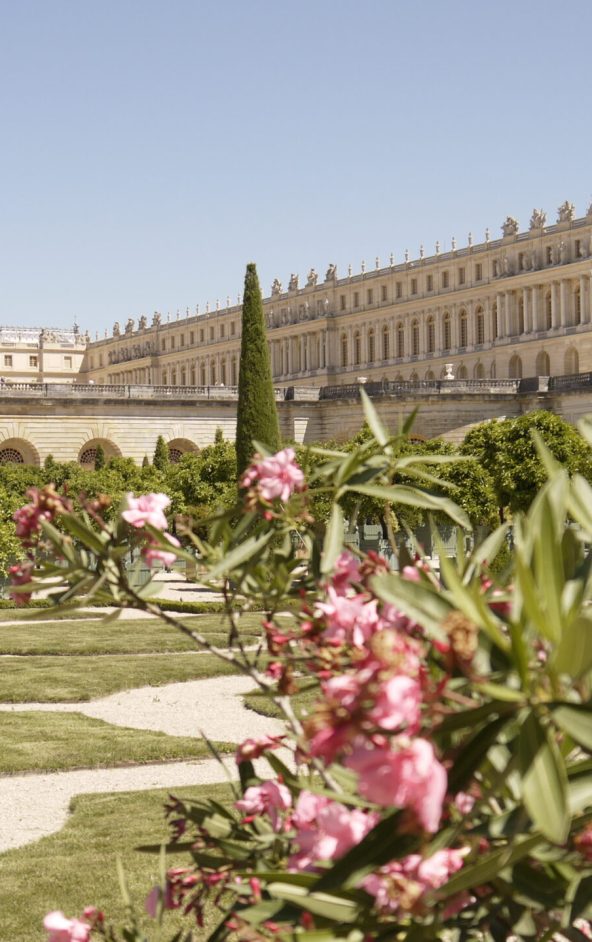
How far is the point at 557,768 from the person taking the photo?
1777mm

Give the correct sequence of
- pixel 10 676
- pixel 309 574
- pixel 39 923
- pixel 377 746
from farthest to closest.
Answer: pixel 10 676, pixel 39 923, pixel 309 574, pixel 377 746

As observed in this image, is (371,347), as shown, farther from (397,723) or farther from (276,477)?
(397,723)

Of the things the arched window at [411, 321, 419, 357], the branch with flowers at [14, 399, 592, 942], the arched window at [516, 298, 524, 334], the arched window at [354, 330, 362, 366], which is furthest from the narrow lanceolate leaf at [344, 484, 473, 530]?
the arched window at [354, 330, 362, 366]

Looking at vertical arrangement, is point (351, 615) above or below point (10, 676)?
above

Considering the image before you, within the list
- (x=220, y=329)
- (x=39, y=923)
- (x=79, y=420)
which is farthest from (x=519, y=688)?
(x=220, y=329)

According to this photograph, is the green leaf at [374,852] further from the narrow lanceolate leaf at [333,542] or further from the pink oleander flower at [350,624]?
the narrow lanceolate leaf at [333,542]

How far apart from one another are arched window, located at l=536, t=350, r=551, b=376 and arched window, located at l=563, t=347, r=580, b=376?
4.17 ft

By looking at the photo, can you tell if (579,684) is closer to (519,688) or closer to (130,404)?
(519,688)

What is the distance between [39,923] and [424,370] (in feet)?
249

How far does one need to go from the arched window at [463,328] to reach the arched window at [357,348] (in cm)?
938

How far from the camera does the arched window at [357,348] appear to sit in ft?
286

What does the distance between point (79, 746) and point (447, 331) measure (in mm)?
70806

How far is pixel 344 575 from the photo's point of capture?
288 centimetres

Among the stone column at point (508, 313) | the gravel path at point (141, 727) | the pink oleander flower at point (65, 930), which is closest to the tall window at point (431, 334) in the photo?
the stone column at point (508, 313)
